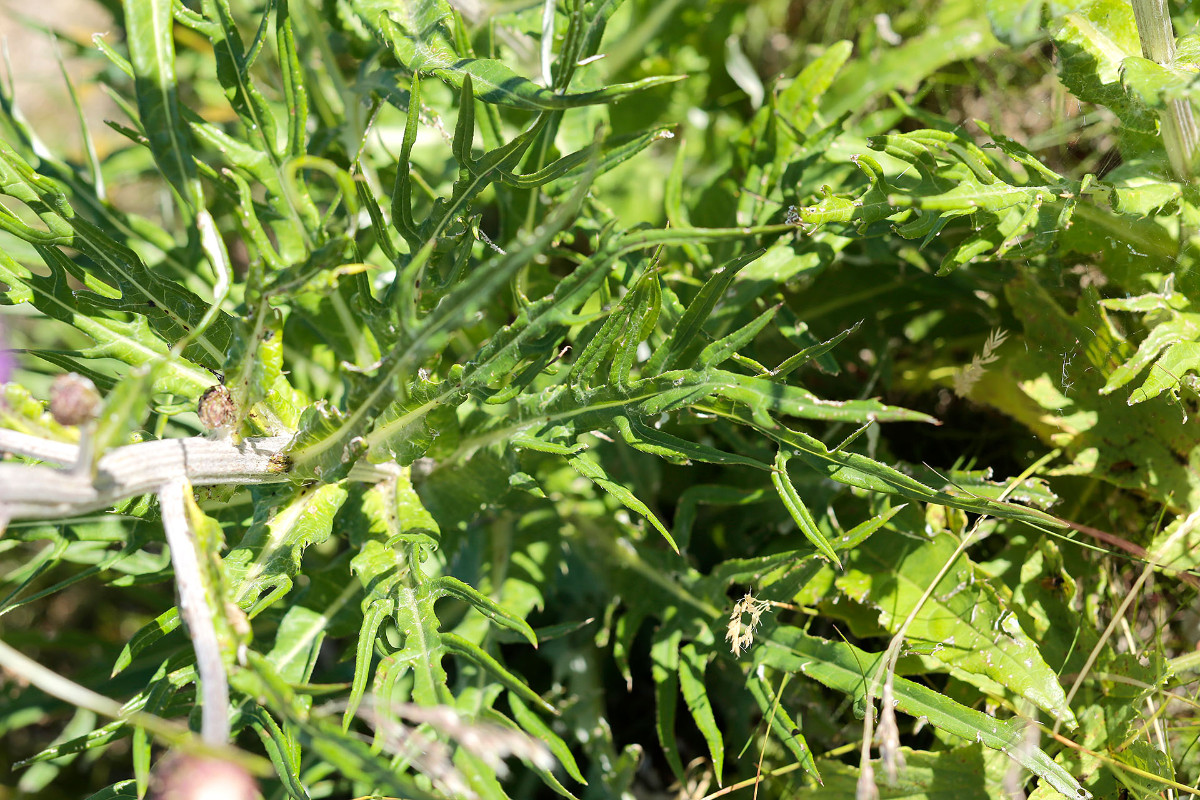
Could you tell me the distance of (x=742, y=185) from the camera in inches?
77.5

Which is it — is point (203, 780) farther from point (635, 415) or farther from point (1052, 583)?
point (1052, 583)

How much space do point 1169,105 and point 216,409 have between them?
5.46ft

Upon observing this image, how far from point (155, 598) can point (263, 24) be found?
1.67 metres

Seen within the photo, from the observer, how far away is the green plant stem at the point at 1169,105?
4.33 ft

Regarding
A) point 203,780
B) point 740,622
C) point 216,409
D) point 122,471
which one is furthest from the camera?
point 740,622

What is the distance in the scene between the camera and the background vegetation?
125 centimetres

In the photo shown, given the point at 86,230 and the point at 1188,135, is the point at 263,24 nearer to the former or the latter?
the point at 86,230

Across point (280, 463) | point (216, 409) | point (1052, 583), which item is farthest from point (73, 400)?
point (1052, 583)

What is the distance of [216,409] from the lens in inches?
48.9

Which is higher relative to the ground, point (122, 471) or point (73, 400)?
point (73, 400)

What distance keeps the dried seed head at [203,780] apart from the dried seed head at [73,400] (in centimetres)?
44

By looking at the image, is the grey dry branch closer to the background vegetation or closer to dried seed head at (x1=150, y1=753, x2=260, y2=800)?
the background vegetation

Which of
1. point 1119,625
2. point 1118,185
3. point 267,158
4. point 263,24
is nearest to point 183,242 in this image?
point 267,158

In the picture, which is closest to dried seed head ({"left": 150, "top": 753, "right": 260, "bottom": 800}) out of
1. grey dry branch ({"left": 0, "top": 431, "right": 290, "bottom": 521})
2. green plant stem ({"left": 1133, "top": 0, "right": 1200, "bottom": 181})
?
grey dry branch ({"left": 0, "top": 431, "right": 290, "bottom": 521})
